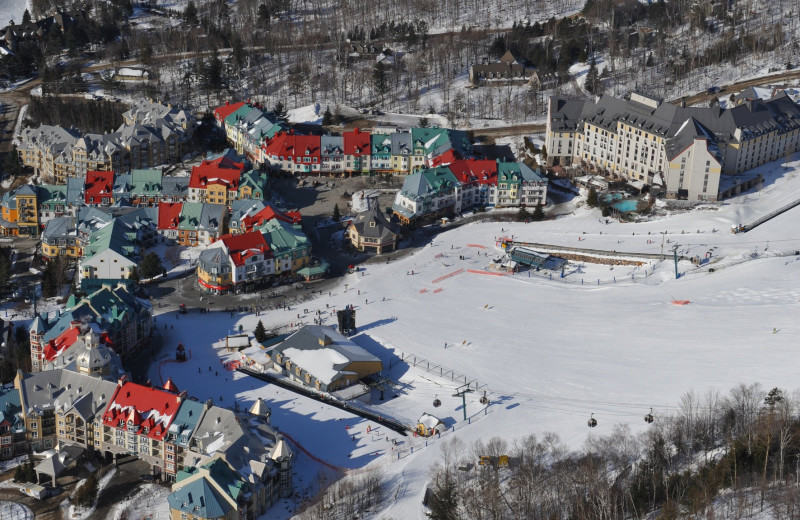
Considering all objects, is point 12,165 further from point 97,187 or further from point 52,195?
point 97,187

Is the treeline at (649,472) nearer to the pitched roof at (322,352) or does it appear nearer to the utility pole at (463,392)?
the utility pole at (463,392)

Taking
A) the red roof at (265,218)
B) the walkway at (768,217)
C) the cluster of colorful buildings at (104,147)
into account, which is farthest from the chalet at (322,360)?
the cluster of colorful buildings at (104,147)

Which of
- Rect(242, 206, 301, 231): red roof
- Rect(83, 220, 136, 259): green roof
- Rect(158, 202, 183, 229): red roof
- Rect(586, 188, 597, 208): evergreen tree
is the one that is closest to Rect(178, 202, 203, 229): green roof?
Rect(158, 202, 183, 229): red roof

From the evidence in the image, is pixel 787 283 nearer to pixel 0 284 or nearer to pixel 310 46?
pixel 0 284

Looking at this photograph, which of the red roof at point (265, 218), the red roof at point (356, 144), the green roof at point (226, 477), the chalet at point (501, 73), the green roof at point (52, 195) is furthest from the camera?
the chalet at point (501, 73)

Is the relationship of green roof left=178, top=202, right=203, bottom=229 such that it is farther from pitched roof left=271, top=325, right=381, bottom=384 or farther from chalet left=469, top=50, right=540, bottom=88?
chalet left=469, top=50, right=540, bottom=88

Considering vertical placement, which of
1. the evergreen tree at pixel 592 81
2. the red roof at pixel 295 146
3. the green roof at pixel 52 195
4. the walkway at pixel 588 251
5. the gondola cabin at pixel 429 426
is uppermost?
the evergreen tree at pixel 592 81
